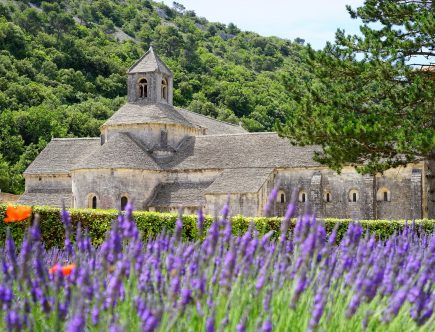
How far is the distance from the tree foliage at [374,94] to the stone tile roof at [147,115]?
23.9 metres

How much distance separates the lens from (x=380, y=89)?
824 inches

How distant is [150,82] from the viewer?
48812mm

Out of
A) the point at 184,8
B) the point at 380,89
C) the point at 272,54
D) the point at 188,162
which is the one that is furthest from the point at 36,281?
the point at 184,8

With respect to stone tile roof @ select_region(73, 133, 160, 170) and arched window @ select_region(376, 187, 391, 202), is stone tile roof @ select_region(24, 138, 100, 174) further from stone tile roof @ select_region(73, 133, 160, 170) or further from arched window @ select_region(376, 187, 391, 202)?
arched window @ select_region(376, 187, 391, 202)

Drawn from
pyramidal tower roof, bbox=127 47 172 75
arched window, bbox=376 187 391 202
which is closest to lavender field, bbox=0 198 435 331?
arched window, bbox=376 187 391 202

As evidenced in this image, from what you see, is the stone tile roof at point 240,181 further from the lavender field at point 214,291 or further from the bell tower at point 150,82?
the lavender field at point 214,291

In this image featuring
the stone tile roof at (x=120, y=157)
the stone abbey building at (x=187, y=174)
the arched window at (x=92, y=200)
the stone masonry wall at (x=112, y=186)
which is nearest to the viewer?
the stone abbey building at (x=187, y=174)

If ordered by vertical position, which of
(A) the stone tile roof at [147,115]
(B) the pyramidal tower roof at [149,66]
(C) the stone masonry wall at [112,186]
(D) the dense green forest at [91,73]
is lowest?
(C) the stone masonry wall at [112,186]

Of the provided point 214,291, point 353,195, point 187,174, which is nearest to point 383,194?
point 353,195

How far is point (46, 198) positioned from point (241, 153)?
45.4 ft

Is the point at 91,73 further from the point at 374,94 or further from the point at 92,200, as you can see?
the point at 374,94

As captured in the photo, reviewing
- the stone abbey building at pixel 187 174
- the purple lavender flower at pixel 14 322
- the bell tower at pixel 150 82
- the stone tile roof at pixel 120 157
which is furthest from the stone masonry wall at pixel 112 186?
the purple lavender flower at pixel 14 322

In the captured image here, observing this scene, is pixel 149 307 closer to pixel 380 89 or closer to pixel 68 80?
pixel 380 89

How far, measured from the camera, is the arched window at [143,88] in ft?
161
